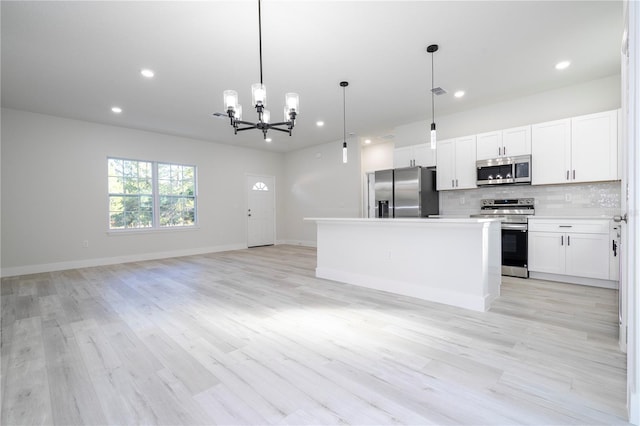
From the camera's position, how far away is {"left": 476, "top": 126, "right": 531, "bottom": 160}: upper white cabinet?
4.48m

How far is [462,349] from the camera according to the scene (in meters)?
2.15

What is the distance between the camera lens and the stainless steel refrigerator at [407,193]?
17.2 ft

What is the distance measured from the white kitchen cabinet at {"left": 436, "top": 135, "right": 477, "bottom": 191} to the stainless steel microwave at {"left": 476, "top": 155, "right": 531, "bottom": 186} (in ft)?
0.52

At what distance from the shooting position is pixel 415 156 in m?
5.71

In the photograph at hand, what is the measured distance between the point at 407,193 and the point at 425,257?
2.29m

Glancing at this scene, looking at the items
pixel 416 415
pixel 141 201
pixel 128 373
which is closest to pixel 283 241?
pixel 141 201

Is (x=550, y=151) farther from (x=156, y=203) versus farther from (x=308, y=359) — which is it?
(x=156, y=203)

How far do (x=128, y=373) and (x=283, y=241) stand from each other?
717 cm

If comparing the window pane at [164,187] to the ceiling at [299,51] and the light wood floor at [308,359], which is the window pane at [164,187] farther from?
the light wood floor at [308,359]

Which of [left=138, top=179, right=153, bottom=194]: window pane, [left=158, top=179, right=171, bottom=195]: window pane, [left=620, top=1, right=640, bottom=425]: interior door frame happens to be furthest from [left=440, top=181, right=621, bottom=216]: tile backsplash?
[left=138, top=179, right=153, bottom=194]: window pane

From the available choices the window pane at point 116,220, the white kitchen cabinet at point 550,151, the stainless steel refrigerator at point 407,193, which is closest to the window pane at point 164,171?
the window pane at point 116,220

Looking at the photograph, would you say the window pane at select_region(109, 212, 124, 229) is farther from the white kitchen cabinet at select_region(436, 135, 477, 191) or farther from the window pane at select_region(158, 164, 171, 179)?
the white kitchen cabinet at select_region(436, 135, 477, 191)

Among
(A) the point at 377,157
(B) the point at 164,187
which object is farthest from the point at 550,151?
(B) the point at 164,187

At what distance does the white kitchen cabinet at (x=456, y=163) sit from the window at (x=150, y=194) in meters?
5.66
